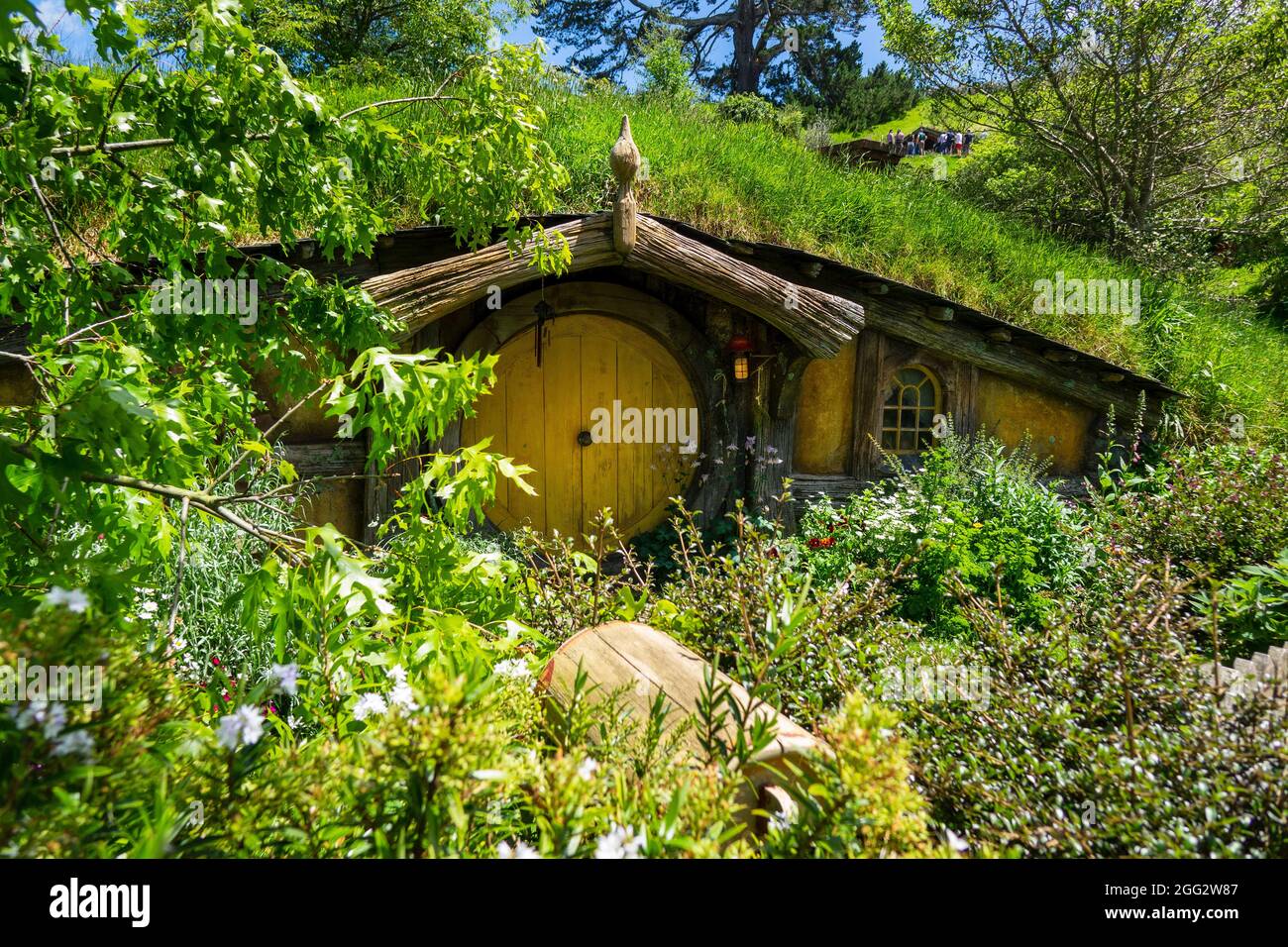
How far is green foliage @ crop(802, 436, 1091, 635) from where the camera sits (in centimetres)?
484

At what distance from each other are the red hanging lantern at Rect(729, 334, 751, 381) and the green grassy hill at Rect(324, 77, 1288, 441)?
1418 mm

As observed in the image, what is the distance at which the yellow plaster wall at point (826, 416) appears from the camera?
714cm

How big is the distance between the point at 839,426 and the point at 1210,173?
31.0 feet

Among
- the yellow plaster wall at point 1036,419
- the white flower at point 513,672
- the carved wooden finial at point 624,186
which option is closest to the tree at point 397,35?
the carved wooden finial at point 624,186

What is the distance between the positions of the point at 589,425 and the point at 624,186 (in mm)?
2200

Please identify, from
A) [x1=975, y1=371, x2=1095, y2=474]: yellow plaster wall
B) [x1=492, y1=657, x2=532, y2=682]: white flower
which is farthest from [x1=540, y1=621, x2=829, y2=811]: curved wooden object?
[x1=975, y1=371, x2=1095, y2=474]: yellow plaster wall

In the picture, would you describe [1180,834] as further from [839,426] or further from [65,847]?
[839,426]

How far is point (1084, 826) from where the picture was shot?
5.96 ft

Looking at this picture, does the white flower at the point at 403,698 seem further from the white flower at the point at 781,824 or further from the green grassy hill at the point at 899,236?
the green grassy hill at the point at 899,236

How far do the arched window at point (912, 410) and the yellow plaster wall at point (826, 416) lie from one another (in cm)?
43

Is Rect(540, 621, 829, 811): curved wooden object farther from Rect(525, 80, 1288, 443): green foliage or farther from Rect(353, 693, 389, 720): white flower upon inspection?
Rect(525, 80, 1288, 443): green foliage

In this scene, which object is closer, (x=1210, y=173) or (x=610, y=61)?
(x=1210, y=173)

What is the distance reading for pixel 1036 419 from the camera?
24.8 ft
